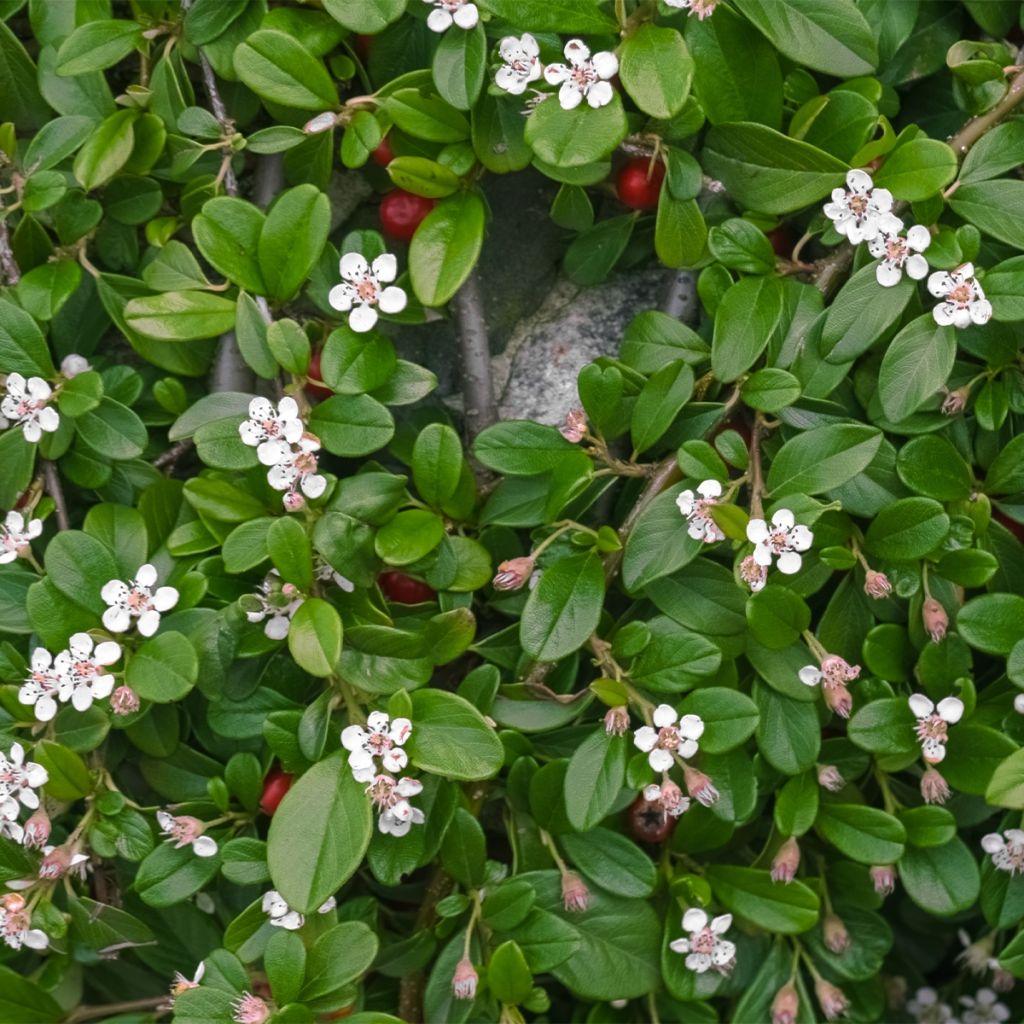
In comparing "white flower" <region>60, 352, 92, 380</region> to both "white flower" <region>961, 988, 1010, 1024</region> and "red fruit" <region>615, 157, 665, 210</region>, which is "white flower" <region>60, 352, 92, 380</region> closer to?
"red fruit" <region>615, 157, 665, 210</region>

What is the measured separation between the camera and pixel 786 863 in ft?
5.25

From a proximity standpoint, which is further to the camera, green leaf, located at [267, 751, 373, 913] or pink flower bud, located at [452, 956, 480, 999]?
pink flower bud, located at [452, 956, 480, 999]

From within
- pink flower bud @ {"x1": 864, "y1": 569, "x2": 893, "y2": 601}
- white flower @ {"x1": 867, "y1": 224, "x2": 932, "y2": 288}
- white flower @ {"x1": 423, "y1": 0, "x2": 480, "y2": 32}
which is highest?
white flower @ {"x1": 423, "y1": 0, "x2": 480, "y2": 32}

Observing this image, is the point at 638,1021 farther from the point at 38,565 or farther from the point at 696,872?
the point at 38,565

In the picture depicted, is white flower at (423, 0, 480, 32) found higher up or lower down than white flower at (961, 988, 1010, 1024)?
higher up

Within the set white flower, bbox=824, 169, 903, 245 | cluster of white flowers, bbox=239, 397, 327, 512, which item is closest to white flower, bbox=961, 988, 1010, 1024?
white flower, bbox=824, 169, 903, 245

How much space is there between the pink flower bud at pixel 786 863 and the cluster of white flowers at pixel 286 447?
80 centimetres

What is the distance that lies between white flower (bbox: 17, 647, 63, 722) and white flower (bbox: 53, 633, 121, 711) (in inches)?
0.4

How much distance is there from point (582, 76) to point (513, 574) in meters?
0.63

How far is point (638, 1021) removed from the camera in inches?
69.0

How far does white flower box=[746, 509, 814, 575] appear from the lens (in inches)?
56.6

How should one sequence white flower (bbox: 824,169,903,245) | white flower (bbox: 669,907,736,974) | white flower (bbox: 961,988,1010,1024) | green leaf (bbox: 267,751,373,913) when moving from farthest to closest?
white flower (bbox: 961,988,1010,1024), white flower (bbox: 669,907,736,974), white flower (bbox: 824,169,903,245), green leaf (bbox: 267,751,373,913)

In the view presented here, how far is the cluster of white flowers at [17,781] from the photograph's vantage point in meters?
1.47

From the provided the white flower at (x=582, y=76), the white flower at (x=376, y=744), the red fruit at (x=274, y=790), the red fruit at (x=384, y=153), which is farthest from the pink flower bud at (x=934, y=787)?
the red fruit at (x=384, y=153)
